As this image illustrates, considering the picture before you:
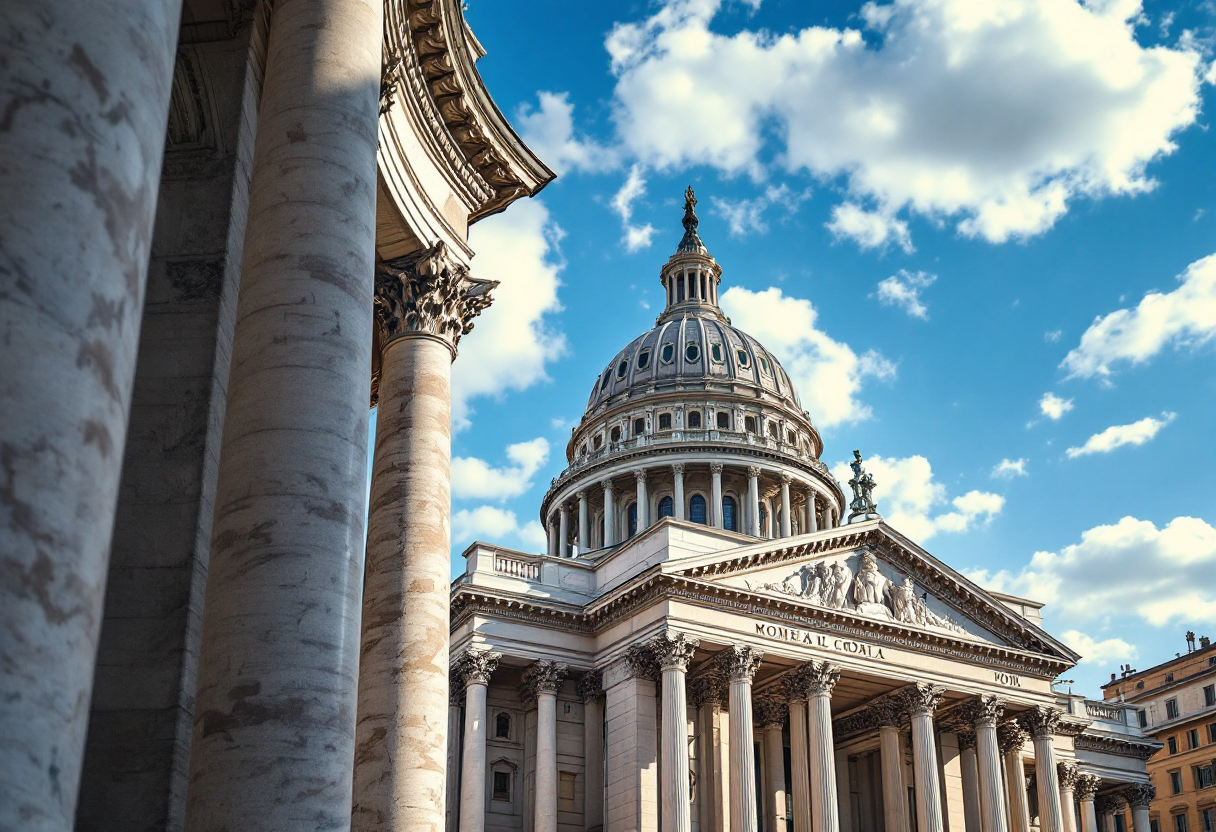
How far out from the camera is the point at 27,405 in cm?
541

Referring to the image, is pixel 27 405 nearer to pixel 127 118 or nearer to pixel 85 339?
pixel 85 339

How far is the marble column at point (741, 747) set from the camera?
166 feet

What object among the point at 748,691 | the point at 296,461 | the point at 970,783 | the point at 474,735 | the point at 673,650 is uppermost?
the point at 673,650

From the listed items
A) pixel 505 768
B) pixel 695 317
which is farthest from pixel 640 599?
pixel 695 317

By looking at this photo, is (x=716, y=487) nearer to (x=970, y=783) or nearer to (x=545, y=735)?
(x=970, y=783)

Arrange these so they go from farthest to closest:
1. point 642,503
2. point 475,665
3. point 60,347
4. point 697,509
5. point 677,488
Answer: point 697,509 < point 677,488 < point 642,503 < point 475,665 < point 60,347

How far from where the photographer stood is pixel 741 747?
167 feet

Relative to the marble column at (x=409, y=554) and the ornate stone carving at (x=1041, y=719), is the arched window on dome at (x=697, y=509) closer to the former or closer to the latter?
the ornate stone carving at (x=1041, y=719)

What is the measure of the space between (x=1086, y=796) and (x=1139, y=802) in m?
5.82

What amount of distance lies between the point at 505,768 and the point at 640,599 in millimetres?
10209

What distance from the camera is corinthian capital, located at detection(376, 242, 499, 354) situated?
57.8 ft

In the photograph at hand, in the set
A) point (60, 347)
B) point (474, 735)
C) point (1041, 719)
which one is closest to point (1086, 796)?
point (1041, 719)

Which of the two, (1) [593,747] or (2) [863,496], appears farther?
(2) [863,496]

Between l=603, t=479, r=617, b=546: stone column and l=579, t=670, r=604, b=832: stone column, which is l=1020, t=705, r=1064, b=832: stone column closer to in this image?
l=579, t=670, r=604, b=832: stone column
